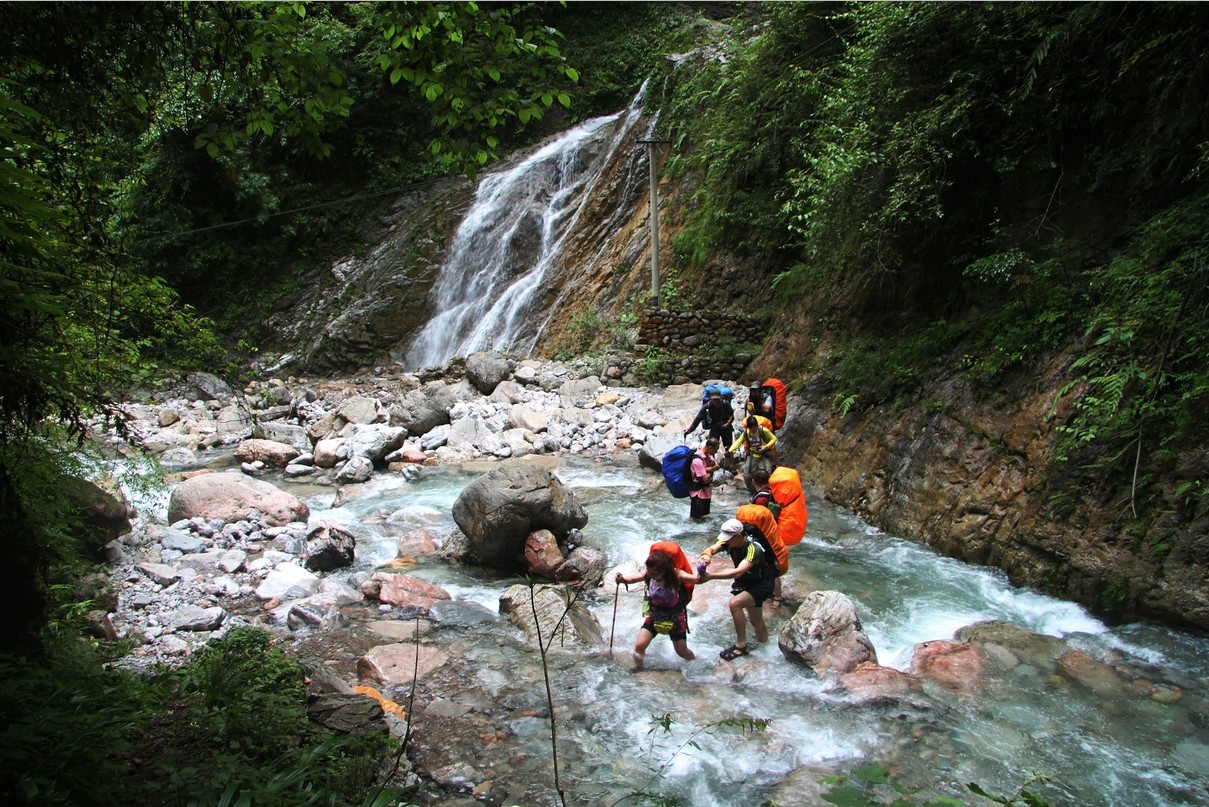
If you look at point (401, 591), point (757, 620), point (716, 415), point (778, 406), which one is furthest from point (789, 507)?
point (401, 591)

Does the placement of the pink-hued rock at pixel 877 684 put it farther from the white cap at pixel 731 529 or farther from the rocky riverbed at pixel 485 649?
the white cap at pixel 731 529

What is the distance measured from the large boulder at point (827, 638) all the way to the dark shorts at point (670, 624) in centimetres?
82

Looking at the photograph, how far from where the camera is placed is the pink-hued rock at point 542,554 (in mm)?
7137

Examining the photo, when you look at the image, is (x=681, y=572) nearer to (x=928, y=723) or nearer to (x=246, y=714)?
(x=928, y=723)

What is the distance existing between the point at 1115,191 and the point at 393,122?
1002 inches

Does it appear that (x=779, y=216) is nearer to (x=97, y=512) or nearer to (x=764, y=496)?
(x=764, y=496)

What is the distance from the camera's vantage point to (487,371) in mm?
15828

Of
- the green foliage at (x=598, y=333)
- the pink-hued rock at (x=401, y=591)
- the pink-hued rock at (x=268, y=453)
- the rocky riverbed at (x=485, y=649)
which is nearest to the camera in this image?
the rocky riverbed at (x=485, y=649)

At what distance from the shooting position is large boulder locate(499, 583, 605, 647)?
228 inches

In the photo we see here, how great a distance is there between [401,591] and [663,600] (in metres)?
2.81

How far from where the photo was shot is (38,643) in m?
3.40

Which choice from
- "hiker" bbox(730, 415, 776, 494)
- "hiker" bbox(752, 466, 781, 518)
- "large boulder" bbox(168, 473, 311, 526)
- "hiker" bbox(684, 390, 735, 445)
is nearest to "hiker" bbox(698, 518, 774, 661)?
"hiker" bbox(752, 466, 781, 518)

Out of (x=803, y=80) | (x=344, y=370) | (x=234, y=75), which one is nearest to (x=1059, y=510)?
(x=234, y=75)

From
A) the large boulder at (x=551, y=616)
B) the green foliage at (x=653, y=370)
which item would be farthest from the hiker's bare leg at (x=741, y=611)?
the green foliage at (x=653, y=370)
